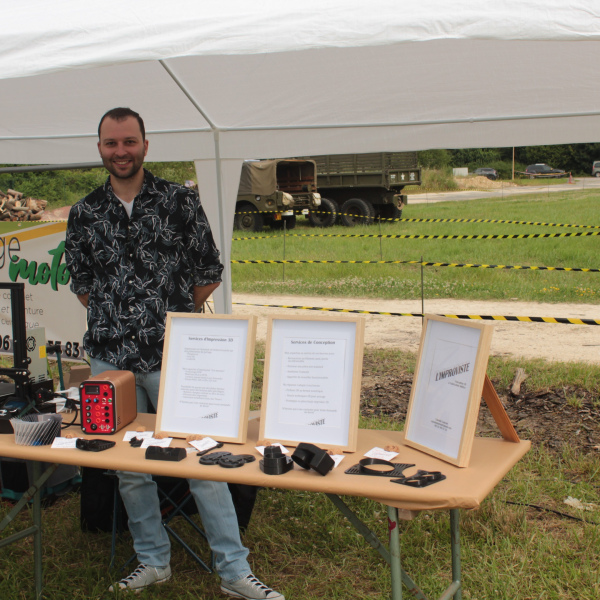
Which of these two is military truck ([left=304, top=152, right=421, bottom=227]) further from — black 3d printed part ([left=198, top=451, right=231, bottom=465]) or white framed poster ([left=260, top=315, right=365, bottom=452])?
black 3d printed part ([left=198, top=451, right=231, bottom=465])

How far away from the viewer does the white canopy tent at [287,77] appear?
2.12 meters

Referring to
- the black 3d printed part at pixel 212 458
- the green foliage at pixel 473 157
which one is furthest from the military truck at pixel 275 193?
the green foliage at pixel 473 157

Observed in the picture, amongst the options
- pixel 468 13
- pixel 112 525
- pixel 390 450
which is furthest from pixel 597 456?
pixel 468 13

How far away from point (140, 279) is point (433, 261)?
10.4m

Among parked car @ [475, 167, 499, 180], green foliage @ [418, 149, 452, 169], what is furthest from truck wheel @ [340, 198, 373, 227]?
green foliage @ [418, 149, 452, 169]

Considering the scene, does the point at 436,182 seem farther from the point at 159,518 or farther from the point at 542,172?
the point at 159,518

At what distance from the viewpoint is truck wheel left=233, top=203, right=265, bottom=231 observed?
1823 cm

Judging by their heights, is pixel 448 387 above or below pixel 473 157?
below

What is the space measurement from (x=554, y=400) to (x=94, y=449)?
382 cm

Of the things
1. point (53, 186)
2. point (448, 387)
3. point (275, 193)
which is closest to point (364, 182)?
point (275, 193)

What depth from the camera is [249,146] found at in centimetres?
469

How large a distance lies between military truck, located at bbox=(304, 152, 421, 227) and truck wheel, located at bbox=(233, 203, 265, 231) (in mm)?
2159

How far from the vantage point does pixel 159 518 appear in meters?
2.84

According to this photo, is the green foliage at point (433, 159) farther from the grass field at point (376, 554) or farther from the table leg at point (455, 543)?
the table leg at point (455, 543)
